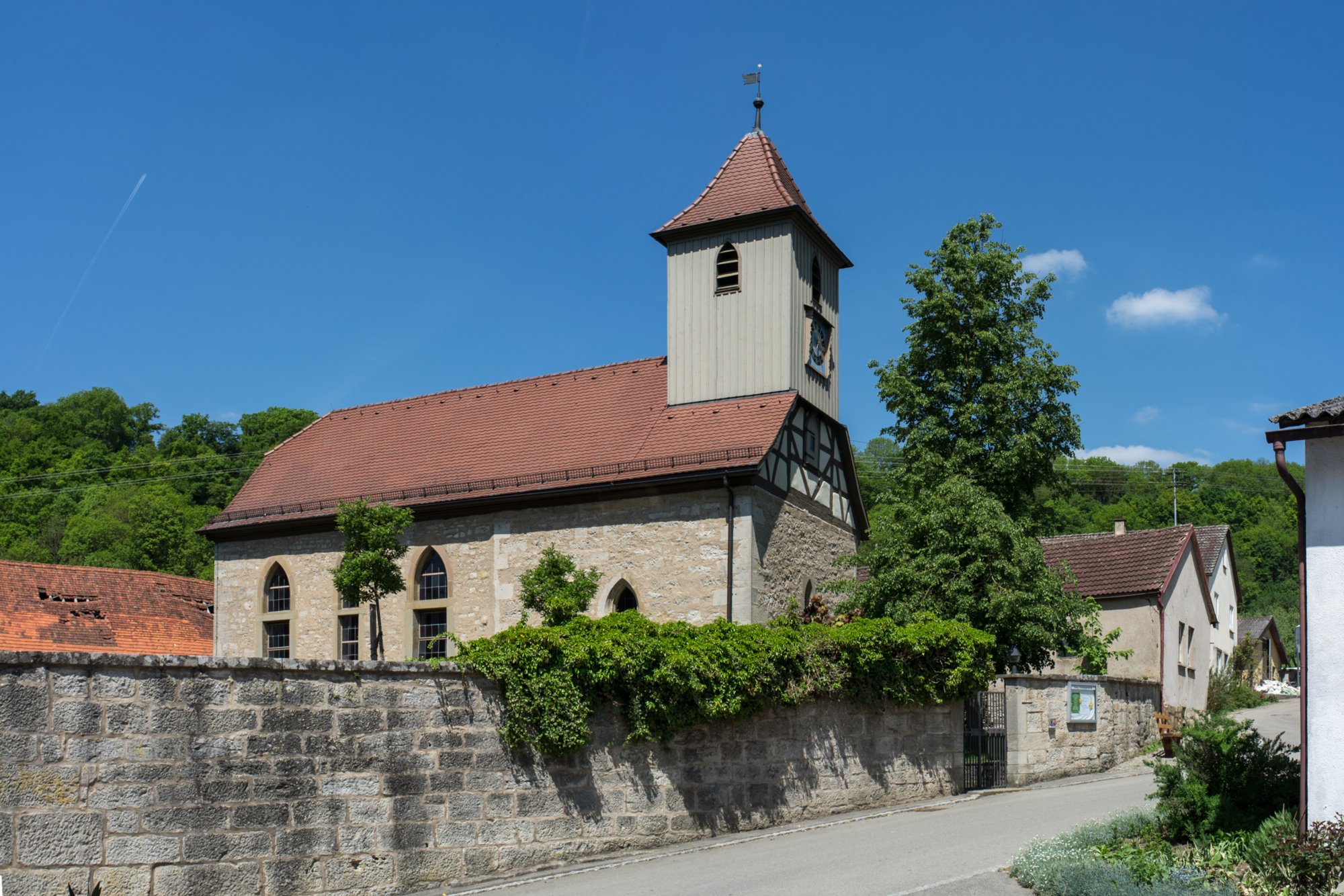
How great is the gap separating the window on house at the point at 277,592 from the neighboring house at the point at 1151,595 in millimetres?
16321

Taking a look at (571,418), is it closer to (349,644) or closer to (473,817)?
(349,644)

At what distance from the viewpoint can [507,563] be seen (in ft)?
77.1

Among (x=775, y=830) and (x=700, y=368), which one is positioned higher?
(x=700, y=368)

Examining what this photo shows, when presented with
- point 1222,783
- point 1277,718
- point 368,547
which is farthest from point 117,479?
point 1222,783

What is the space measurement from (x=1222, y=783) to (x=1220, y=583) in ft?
103

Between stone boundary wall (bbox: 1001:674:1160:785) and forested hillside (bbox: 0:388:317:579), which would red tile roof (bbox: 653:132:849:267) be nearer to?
stone boundary wall (bbox: 1001:674:1160:785)

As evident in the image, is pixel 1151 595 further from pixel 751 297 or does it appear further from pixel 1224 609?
pixel 1224 609

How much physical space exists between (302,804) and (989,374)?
62.3ft

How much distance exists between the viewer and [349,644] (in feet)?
84.9


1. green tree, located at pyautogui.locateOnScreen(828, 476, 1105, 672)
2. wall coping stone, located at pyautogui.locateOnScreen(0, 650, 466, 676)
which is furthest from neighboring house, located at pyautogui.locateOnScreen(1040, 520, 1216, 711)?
wall coping stone, located at pyautogui.locateOnScreen(0, 650, 466, 676)

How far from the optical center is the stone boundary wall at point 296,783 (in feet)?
27.8

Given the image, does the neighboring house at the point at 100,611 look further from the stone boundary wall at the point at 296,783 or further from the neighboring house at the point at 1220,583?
the neighboring house at the point at 1220,583

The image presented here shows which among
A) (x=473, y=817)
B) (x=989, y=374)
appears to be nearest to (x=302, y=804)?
(x=473, y=817)

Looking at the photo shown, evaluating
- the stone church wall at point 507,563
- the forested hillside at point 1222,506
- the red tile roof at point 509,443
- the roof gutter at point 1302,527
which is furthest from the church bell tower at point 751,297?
the forested hillside at point 1222,506
